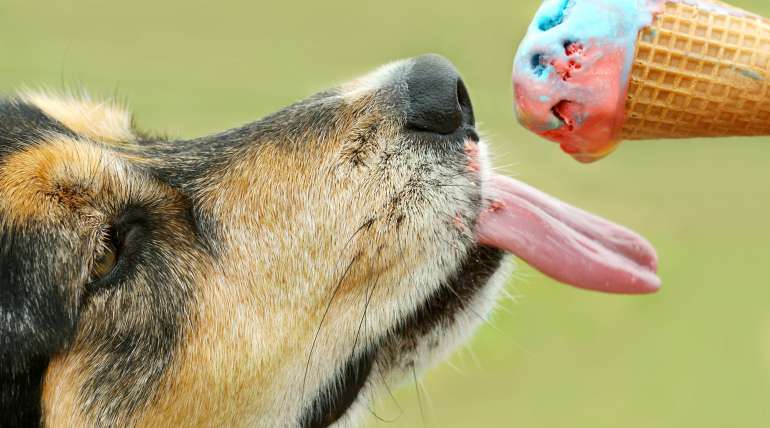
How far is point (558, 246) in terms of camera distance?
182 inches

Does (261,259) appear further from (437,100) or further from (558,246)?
(558,246)

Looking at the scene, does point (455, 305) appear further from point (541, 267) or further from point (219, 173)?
point (219, 173)

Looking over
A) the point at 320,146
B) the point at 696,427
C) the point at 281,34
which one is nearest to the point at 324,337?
the point at 320,146

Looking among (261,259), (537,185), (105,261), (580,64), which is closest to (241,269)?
(261,259)

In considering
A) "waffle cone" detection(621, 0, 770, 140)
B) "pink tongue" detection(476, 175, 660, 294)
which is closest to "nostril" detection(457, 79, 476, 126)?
"pink tongue" detection(476, 175, 660, 294)

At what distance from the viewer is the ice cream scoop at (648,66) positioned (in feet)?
12.7

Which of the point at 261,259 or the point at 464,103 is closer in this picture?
the point at 261,259

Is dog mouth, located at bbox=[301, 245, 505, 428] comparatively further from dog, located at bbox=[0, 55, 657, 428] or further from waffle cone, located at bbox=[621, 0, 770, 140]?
waffle cone, located at bbox=[621, 0, 770, 140]

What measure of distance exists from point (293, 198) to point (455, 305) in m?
0.83

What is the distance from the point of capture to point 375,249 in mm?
4355

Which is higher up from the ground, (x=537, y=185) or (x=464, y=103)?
(x=464, y=103)

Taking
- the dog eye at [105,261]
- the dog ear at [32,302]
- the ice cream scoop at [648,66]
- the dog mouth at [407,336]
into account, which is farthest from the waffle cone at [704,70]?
the dog ear at [32,302]

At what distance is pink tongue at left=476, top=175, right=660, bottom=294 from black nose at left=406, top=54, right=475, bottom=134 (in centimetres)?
31

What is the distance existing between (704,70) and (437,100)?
3.78ft
